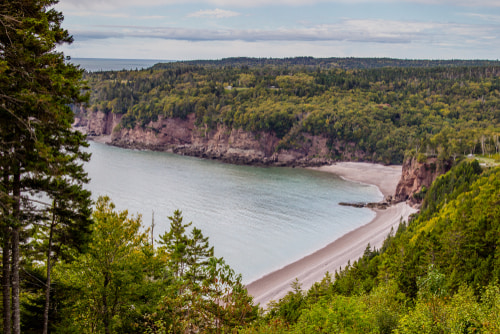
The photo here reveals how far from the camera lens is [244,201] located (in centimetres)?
6681

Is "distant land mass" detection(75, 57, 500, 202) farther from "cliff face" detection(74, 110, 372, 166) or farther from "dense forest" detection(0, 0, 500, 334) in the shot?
"dense forest" detection(0, 0, 500, 334)

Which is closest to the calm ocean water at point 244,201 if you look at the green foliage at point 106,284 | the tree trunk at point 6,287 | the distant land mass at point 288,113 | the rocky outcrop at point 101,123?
the distant land mass at point 288,113

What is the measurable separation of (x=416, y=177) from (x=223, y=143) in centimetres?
5513

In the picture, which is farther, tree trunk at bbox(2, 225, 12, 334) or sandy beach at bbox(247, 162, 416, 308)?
sandy beach at bbox(247, 162, 416, 308)

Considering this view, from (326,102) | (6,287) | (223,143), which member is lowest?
(223,143)

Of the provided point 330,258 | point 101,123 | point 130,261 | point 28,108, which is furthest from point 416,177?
point 101,123

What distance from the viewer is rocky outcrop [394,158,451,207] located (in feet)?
206

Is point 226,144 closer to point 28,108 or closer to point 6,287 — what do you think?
point 6,287

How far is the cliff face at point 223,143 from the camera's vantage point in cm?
10388

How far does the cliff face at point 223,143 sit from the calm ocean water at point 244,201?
802cm

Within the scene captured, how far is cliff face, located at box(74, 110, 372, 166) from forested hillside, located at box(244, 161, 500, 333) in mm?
66615

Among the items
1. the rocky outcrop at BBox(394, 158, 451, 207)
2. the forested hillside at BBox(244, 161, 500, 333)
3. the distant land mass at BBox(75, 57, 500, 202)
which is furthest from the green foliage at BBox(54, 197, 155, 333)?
the distant land mass at BBox(75, 57, 500, 202)

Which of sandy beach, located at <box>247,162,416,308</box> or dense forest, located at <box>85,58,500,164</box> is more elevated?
dense forest, located at <box>85,58,500,164</box>

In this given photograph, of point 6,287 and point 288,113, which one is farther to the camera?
point 288,113
